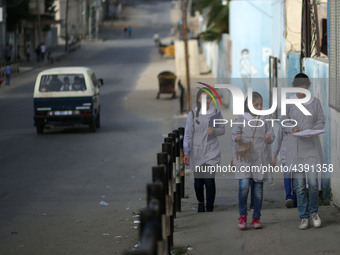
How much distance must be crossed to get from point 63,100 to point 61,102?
0.08 meters

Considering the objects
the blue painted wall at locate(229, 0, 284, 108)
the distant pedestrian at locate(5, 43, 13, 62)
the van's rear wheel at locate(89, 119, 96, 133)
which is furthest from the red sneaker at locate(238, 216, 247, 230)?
the distant pedestrian at locate(5, 43, 13, 62)

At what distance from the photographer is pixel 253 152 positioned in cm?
915

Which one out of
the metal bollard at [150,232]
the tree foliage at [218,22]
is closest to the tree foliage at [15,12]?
the tree foliage at [218,22]

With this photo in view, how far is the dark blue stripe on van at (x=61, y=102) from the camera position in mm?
22750

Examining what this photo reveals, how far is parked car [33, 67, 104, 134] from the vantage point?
22.7 metres

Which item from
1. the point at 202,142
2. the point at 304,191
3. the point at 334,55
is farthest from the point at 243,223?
the point at 334,55

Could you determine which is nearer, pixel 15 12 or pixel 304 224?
pixel 304 224

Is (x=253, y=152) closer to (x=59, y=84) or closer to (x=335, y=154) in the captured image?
(x=335, y=154)

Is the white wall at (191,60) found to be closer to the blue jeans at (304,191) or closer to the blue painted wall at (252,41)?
the blue painted wall at (252,41)

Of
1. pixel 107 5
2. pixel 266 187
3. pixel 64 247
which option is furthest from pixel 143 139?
pixel 107 5

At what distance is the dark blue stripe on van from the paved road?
0.82m

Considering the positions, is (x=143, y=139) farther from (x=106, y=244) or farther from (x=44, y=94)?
(x=106, y=244)

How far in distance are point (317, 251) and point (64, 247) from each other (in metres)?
3.17

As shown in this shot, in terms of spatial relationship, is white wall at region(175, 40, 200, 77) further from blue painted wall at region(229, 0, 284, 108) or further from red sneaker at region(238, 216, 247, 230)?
red sneaker at region(238, 216, 247, 230)
